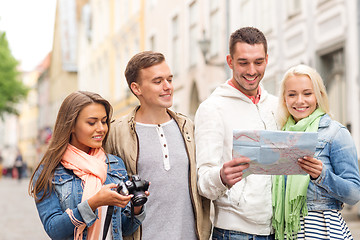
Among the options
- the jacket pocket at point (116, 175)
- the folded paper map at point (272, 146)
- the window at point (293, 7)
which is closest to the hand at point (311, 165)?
the folded paper map at point (272, 146)

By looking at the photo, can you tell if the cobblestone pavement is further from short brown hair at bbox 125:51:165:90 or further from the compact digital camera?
the compact digital camera

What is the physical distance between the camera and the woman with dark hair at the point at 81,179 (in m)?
2.97

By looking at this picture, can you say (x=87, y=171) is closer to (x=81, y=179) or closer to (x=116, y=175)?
(x=81, y=179)

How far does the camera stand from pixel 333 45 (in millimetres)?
11336

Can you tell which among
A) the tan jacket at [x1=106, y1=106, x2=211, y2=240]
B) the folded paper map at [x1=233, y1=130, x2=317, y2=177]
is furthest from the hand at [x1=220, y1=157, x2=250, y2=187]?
the tan jacket at [x1=106, y1=106, x2=211, y2=240]

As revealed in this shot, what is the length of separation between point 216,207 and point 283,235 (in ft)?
1.34

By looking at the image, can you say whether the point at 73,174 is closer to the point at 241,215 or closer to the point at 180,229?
the point at 180,229

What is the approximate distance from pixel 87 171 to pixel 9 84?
37224 millimetres

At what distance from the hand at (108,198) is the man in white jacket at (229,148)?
1.67 ft

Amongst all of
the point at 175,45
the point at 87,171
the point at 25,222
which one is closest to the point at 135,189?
the point at 87,171

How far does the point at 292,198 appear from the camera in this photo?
314 centimetres

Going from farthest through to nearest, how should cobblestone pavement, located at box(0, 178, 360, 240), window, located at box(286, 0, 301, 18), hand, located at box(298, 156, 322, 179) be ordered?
window, located at box(286, 0, 301, 18)
cobblestone pavement, located at box(0, 178, 360, 240)
hand, located at box(298, 156, 322, 179)

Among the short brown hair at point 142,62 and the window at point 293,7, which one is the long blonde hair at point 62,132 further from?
the window at point 293,7

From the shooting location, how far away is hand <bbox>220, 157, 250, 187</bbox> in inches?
111
